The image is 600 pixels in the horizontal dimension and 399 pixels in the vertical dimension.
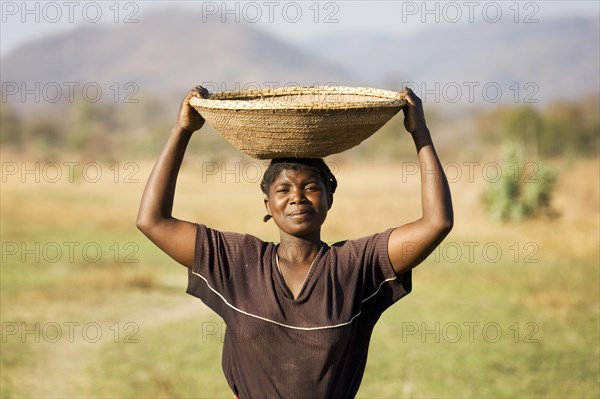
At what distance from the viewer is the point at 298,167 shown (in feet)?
9.22

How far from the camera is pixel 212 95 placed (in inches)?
114

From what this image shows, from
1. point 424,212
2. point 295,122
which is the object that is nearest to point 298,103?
point 295,122

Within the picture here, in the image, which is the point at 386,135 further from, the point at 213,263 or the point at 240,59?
the point at 240,59

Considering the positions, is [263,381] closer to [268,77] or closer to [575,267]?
[575,267]

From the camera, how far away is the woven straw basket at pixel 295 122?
2607 millimetres

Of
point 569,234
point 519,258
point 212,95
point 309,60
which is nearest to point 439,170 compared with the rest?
point 212,95

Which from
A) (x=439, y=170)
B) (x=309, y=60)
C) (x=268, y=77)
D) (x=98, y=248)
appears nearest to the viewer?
(x=439, y=170)

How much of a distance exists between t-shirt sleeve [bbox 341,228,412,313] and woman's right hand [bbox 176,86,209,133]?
61cm

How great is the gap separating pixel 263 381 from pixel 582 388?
14.2 feet

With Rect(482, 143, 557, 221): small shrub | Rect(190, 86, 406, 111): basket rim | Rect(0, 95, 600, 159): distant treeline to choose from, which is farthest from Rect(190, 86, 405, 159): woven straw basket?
Rect(0, 95, 600, 159): distant treeline

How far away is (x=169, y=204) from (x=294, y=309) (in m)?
0.52

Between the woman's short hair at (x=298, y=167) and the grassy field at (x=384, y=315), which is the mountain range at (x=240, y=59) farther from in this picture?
the woman's short hair at (x=298, y=167)

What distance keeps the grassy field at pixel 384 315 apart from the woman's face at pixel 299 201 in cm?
377

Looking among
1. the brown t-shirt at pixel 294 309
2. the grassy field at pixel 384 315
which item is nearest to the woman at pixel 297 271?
the brown t-shirt at pixel 294 309
